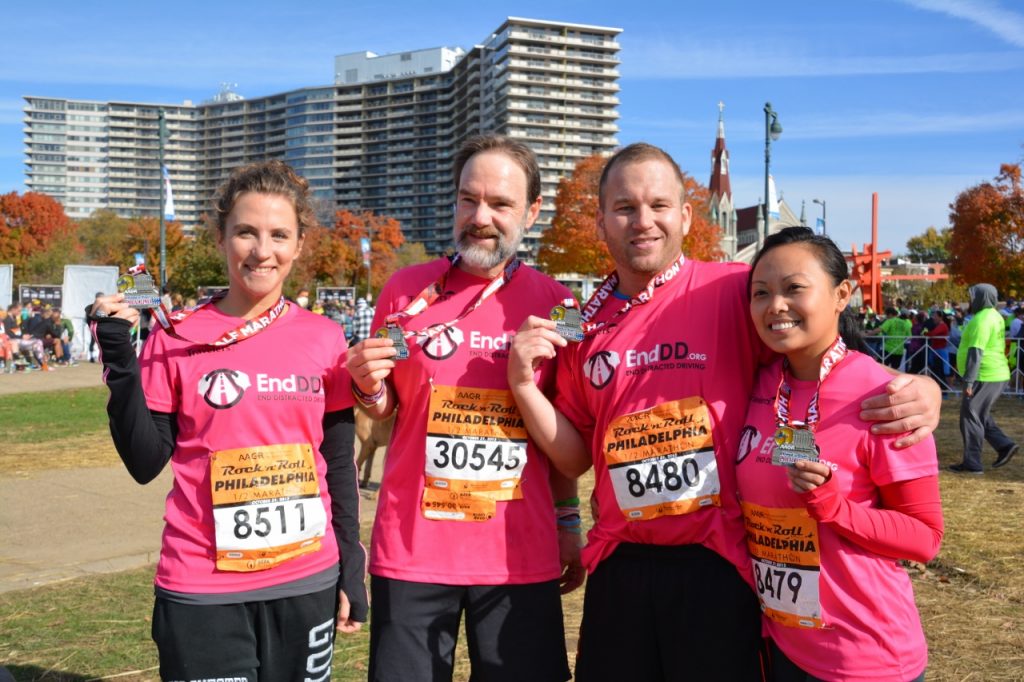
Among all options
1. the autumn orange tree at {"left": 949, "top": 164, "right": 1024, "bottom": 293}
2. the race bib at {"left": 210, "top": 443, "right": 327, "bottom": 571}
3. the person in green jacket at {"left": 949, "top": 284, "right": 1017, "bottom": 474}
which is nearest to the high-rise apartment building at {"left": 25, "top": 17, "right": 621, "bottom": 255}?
the autumn orange tree at {"left": 949, "top": 164, "right": 1024, "bottom": 293}

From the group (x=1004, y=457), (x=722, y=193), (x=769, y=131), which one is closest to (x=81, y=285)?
(x=769, y=131)

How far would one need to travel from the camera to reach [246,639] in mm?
2615

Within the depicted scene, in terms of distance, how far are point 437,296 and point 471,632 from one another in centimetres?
118

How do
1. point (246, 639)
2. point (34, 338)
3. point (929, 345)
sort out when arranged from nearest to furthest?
point (246, 639)
point (929, 345)
point (34, 338)

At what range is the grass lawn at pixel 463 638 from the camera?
445cm

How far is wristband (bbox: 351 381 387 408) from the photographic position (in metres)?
2.88

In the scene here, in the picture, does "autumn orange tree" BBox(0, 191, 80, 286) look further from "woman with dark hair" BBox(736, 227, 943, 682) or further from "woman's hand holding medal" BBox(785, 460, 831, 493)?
"woman's hand holding medal" BBox(785, 460, 831, 493)

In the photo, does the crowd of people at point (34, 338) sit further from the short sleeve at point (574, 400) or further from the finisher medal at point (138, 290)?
the short sleeve at point (574, 400)

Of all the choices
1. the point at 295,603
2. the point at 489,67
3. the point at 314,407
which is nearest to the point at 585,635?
the point at 295,603

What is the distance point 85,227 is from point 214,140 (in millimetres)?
105840

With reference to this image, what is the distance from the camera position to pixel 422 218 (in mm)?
144000

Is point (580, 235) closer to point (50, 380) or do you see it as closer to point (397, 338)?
point (50, 380)

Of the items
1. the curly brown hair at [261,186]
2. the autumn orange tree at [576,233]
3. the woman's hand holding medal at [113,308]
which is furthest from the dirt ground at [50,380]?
the autumn orange tree at [576,233]

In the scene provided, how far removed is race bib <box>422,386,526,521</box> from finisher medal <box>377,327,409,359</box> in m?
0.21
